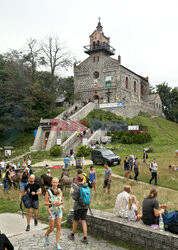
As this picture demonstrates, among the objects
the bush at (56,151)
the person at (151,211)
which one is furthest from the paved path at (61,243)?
the bush at (56,151)

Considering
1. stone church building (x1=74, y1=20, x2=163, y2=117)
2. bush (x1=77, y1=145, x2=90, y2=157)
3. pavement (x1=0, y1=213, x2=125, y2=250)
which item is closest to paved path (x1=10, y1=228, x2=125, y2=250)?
pavement (x1=0, y1=213, x2=125, y2=250)

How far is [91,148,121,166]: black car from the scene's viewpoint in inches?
805

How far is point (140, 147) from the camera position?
1116 inches

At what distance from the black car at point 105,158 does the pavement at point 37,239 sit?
12988 millimetres

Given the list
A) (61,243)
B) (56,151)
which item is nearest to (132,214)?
(61,243)

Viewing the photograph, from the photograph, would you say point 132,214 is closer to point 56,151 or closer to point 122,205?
point 122,205

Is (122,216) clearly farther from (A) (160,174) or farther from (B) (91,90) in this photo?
(B) (91,90)

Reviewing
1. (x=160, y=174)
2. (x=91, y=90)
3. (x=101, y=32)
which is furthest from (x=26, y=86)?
(x=160, y=174)

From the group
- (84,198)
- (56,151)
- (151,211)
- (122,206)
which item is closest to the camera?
(151,211)

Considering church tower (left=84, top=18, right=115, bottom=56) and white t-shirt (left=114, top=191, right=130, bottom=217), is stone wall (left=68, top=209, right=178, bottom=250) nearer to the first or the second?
white t-shirt (left=114, top=191, right=130, bottom=217)

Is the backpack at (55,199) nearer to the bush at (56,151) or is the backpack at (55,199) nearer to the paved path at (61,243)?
the paved path at (61,243)

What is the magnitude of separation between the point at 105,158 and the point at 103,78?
29834 mm

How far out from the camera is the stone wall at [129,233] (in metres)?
5.29

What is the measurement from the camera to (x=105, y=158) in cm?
2064
